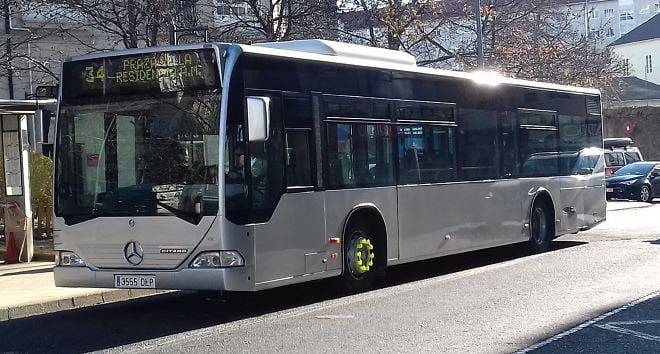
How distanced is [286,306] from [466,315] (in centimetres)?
259

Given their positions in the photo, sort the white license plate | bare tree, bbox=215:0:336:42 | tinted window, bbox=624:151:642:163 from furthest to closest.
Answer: tinted window, bbox=624:151:642:163
bare tree, bbox=215:0:336:42
the white license plate

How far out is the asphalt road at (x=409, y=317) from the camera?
→ 903 centimetres

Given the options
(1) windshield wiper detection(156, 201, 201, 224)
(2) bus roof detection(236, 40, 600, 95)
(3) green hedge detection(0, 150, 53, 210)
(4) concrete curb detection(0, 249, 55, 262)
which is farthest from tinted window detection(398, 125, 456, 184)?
(3) green hedge detection(0, 150, 53, 210)

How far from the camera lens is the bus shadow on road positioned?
981 cm

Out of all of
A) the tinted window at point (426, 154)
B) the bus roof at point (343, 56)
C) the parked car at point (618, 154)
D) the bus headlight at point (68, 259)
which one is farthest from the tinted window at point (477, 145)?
the parked car at point (618, 154)

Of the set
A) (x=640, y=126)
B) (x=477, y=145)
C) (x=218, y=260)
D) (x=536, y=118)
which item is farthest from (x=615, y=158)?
(x=218, y=260)

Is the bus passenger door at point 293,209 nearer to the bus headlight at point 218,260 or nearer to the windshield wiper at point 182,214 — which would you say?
the bus headlight at point 218,260

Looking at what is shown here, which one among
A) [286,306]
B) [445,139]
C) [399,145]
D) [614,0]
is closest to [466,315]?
[286,306]

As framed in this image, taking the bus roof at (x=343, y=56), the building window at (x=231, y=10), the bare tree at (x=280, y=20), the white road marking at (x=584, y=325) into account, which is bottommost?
the white road marking at (x=584, y=325)

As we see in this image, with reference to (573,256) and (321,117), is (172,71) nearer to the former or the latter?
(321,117)

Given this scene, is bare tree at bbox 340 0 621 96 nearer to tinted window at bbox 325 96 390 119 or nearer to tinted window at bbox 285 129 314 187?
tinted window at bbox 325 96 390 119

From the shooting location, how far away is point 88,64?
11117 mm

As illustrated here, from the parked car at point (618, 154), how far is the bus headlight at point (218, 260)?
3038 cm

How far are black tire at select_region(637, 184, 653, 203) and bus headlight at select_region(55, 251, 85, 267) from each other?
27.7 m
